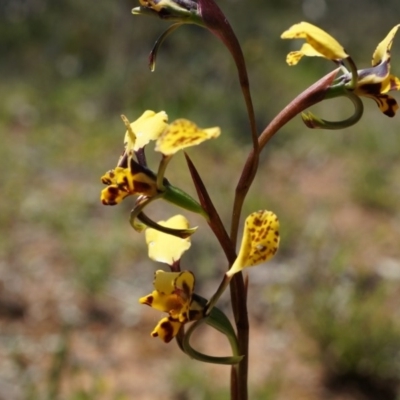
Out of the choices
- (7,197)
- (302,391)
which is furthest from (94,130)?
(302,391)

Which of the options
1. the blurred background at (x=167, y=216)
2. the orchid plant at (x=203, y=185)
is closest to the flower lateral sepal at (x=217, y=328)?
the orchid plant at (x=203, y=185)

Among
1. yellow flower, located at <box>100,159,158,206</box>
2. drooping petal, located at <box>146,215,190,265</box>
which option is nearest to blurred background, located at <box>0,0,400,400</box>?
drooping petal, located at <box>146,215,190,265</box>

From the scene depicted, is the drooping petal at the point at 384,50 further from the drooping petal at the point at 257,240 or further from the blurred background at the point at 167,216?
the blurred background at the point at 167,216

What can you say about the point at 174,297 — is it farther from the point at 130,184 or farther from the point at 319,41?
the point at 319,41

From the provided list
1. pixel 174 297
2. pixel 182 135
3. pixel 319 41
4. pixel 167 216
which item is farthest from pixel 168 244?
pixel 167 216

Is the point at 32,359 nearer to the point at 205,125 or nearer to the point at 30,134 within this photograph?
the point at 30,134

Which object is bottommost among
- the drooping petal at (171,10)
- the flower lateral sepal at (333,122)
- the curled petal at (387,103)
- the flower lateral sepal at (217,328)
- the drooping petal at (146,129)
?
the flower lateral sepal at (217,328)
